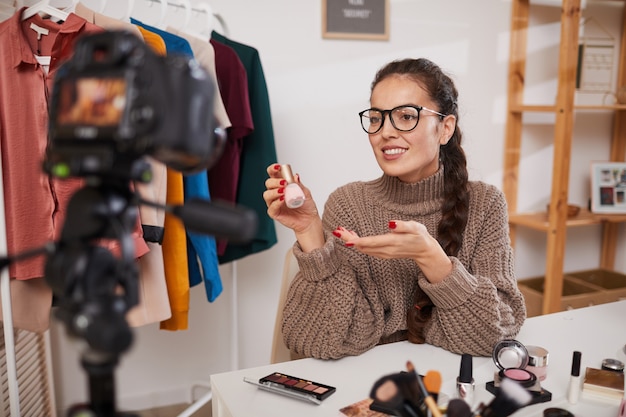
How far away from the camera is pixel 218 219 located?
41 centimetres

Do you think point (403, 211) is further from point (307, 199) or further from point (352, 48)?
point (352, 48)

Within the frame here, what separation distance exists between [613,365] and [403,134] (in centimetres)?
68

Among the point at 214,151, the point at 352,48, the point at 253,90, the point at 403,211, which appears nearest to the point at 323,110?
the point at 352,48

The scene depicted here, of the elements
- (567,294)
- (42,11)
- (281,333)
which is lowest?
(567,294)

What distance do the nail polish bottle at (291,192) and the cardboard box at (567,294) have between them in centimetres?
183

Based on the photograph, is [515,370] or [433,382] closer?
[433,382]

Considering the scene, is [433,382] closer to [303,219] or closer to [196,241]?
[303,219]

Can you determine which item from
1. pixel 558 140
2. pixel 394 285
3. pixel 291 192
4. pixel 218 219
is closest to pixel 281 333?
pixel 394 285

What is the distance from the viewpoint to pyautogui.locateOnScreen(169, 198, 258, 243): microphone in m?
0.40

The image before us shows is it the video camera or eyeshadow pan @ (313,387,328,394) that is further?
eyeshadow pan @ (313,387,328,394)

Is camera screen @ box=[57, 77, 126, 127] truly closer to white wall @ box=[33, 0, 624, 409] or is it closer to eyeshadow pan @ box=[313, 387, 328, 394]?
eyeshadow pan @ box=[313, 387, 328, 394]

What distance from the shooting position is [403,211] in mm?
1401

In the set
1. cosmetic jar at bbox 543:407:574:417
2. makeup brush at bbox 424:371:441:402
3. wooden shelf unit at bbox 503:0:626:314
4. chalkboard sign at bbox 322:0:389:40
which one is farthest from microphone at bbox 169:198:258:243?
wooden shelf unit at bbox 503:0:626:314

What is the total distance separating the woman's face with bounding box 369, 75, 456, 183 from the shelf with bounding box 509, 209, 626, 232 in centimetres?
139
